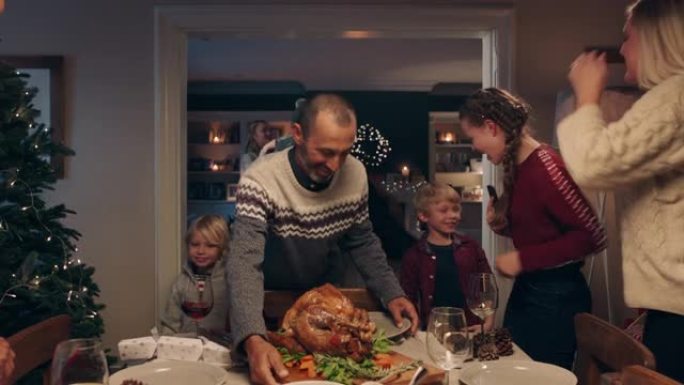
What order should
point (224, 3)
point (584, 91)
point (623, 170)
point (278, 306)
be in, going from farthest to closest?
point (224, 3)
point (278, 306)
point (584, 91)
point (623, 170)

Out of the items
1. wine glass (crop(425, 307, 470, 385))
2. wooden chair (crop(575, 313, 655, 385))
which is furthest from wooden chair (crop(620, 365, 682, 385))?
wine glass (crop(425, 307, 470, 385))

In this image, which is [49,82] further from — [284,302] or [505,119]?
[505,119]

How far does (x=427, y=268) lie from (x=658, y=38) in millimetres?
1700

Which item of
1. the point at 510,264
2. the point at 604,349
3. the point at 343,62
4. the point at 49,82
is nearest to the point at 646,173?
the point at 604,349

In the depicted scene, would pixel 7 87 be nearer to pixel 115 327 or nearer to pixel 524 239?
pixel 115 327

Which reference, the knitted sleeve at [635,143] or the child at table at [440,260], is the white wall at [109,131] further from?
the knitted sleeve at [635,143]

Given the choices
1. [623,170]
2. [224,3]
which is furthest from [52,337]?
[224,3]

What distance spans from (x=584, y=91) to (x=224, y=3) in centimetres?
197

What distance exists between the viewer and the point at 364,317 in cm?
152

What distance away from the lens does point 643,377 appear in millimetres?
1117

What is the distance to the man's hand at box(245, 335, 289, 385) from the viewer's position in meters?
1.36

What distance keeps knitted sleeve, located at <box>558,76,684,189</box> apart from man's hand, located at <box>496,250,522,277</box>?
26.3 inches

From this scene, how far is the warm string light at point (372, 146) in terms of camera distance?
26.0 feet

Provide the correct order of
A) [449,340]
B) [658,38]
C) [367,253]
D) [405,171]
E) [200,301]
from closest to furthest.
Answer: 1. [449,340]
2. [658,38]
3. [200,301]
4. [367,253]
5. [405,171]
